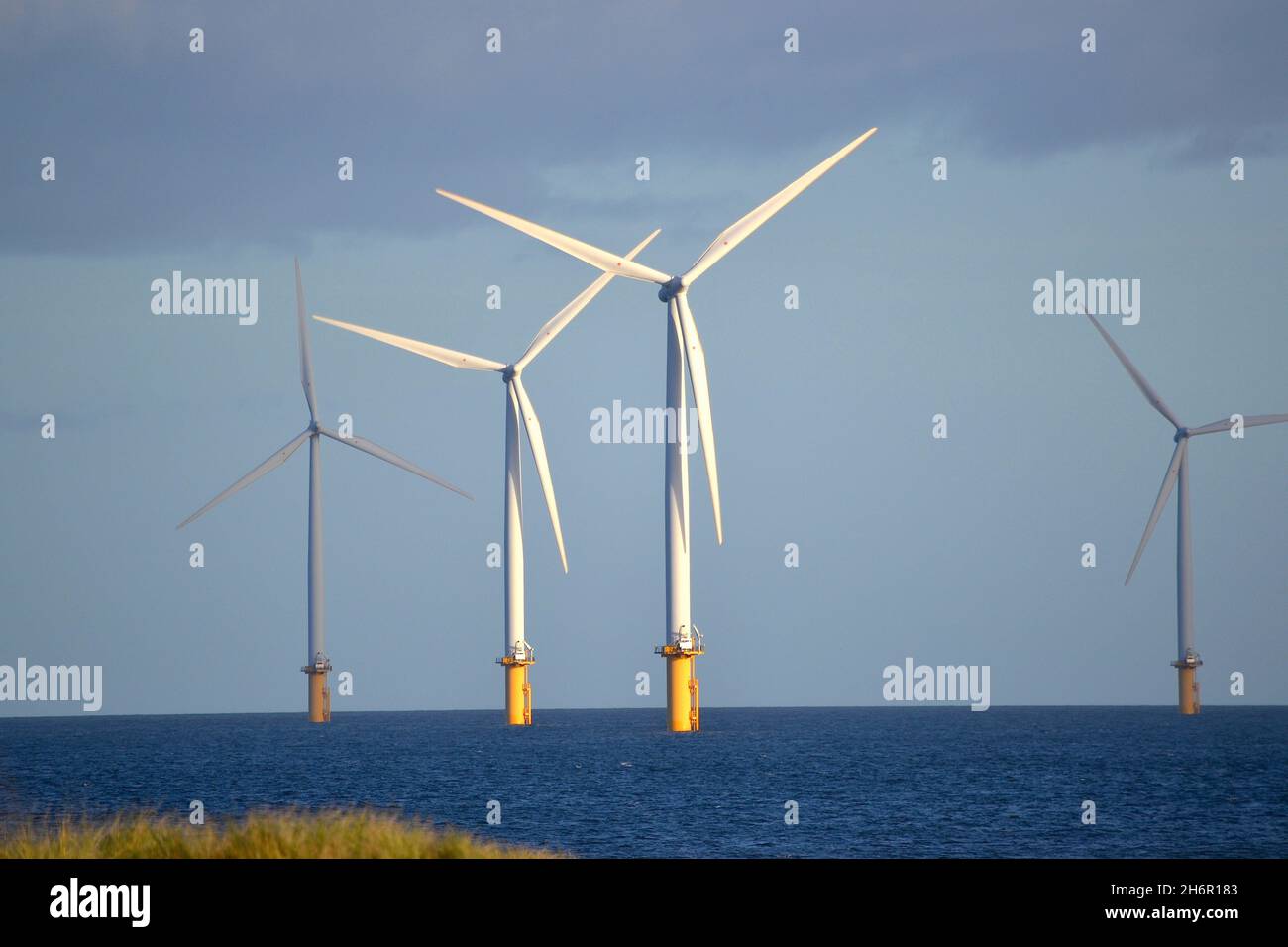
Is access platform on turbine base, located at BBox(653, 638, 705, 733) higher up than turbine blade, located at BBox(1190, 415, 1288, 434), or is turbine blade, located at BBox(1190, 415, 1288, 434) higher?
turbine blade, located at BBox(1190, 415, 1288, 434)

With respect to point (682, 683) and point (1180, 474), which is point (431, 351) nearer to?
point (682, 683)

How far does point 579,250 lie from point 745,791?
34.8 metres

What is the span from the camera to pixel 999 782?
360ft

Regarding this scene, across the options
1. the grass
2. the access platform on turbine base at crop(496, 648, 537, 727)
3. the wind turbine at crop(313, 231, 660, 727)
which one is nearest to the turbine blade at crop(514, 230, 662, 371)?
the wind turbine at crop(313, 231, 660, 727)

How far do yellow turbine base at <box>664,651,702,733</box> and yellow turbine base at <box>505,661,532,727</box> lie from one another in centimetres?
3659

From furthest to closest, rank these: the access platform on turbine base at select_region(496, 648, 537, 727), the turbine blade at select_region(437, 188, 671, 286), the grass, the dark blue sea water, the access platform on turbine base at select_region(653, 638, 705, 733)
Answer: the access platform on turbine base at select_region(496, 648, 537, 727), the access platform on turbine base at select_region(653, 638, 705, 733), the turbine blade at select_region(437, 188, 671, 286), the dark blue sea water, the grass

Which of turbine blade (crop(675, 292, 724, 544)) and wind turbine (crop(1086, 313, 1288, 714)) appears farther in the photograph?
wind turbine (crop(1086, 313, 1288, 714))

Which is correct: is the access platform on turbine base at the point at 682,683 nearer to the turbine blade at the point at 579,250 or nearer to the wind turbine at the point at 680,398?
the wind turbine at the point at 680,398

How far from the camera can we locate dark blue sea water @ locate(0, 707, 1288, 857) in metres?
69.7

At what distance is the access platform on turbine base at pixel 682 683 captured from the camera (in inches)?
4776

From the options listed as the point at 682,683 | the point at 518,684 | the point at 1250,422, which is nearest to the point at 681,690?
the point at 682,683

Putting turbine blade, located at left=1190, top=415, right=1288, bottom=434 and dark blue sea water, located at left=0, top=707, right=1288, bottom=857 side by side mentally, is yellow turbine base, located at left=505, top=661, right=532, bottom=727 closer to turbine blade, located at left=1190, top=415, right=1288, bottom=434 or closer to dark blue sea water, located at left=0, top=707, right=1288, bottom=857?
dark blue sea water, located at left=0, top=707, right=1288, bottom=857
